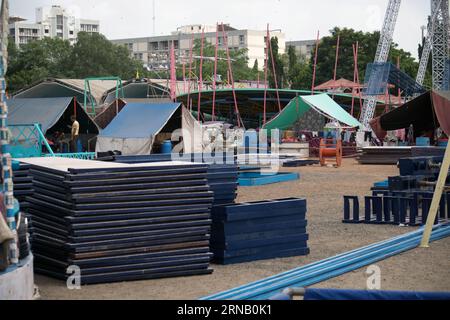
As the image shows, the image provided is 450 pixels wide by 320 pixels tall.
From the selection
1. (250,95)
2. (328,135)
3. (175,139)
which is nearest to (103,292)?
(175,139)

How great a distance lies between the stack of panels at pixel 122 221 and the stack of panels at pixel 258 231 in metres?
0.52

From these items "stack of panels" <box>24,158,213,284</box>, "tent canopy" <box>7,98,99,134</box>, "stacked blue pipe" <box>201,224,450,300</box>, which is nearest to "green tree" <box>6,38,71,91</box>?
"tent canopy" <box>7,98,99,134</box>

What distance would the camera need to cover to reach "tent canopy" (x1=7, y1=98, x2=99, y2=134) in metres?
31.7

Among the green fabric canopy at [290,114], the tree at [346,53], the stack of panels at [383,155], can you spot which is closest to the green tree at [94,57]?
the tree at [346,53]

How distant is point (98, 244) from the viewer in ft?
32.8

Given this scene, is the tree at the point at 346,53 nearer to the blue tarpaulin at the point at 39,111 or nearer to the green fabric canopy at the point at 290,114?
the green fabric canopy at the point at 290,114

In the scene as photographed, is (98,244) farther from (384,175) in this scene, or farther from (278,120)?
(278,120)

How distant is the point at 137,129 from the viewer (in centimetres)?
3119

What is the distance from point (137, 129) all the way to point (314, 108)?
361 inches

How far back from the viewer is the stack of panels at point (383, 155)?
34344 millimetres

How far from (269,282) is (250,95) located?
5555 cm

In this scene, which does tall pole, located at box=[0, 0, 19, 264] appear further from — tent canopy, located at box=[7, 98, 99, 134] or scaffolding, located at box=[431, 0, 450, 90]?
scaffolding, located at box=[431, 0, 450, 90]

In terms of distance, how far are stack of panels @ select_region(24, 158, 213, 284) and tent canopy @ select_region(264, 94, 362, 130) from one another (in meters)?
26.7

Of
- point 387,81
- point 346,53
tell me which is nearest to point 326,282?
point 387,81
